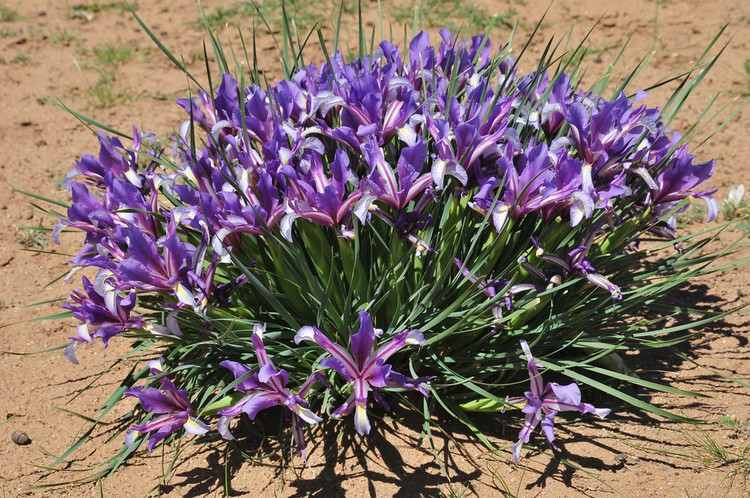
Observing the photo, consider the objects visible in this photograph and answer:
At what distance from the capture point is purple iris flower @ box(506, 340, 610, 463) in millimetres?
2020

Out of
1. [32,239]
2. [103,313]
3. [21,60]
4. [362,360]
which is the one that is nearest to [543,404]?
[362,360]

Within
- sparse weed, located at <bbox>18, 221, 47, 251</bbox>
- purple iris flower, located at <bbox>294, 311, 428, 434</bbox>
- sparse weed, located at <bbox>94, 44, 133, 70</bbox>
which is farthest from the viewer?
sparse weed, located at <bbox>94, 44, 133, 70</bbox>

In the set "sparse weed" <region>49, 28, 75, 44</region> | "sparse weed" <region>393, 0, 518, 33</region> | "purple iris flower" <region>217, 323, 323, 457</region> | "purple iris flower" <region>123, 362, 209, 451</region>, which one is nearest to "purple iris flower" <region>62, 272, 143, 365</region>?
"purple iris flower" <region>123, 362, 209, 451</region>

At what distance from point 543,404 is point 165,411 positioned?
3.74 feet

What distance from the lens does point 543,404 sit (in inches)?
82.4

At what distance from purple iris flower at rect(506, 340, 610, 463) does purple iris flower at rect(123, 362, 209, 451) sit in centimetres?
A: 95

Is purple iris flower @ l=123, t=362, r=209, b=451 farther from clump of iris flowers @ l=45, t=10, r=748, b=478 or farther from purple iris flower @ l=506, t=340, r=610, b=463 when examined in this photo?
purple iris flower @ l=506, t=340, r=610, b=463

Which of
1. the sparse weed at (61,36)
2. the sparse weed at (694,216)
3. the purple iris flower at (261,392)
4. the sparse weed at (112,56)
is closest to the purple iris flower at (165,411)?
the purple iris flower at (261,392)

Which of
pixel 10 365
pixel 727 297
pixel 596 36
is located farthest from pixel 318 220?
pixel 596 36

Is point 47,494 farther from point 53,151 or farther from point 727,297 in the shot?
point 727,297

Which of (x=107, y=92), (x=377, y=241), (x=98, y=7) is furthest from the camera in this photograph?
(x=98, y=7)

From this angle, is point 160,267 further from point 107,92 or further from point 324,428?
point 107,92

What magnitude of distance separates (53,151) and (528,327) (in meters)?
3.41

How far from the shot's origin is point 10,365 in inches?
115
